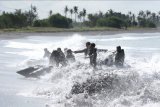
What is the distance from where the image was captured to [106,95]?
14.2 m

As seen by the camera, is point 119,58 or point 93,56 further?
point 119,58

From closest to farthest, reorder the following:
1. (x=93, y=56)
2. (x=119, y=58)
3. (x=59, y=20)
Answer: (x=93, y=56) → (x=119, y=58) → (x=59, y=20)

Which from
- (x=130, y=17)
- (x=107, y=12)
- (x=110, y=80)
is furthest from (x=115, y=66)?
(x=130, y=17)

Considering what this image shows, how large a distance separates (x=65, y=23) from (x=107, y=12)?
48.2 meters

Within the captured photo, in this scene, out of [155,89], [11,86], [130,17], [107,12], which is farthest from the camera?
[130,17]

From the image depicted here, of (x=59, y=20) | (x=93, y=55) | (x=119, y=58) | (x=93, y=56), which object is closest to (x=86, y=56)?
(x=119, y=58)

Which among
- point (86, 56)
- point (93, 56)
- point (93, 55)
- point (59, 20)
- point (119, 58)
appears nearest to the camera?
point (93, 55)

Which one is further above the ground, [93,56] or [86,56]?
[93,56]

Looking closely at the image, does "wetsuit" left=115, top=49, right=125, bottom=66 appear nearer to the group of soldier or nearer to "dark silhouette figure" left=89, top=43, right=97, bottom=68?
the group of soldier

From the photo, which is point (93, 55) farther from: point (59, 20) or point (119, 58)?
point (59, 20)

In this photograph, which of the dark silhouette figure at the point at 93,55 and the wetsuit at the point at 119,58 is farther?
the wetsuit at the point at 119,58

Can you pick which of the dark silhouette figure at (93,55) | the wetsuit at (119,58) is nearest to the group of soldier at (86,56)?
the wetsuit at (119,58)

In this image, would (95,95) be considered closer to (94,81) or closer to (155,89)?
(94,81)

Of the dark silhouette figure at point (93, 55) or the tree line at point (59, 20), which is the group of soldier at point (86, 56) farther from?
the tree line at point (59, 20)
